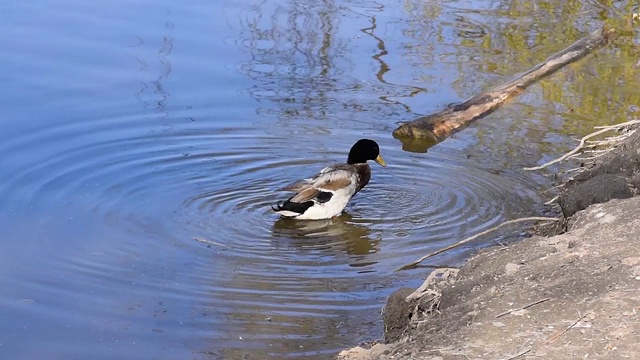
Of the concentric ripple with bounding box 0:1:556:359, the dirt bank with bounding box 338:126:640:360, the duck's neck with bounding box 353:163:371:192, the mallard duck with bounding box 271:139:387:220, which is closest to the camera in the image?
the dirt bank with bounding box 338:126:640:360

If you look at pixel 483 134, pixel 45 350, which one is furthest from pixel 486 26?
pixel 45 350

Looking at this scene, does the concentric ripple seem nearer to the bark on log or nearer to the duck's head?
the bark on log

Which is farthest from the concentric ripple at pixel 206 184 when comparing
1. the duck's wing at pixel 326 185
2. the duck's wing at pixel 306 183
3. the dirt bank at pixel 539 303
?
the dirt bank at pixel 539 303

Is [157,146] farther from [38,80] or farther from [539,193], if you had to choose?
[539,193]

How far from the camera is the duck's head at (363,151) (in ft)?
32.6

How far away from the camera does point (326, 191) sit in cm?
923

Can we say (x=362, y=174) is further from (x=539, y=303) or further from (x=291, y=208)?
(x=539, y=303)

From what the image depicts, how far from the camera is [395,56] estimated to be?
13156 millimetres

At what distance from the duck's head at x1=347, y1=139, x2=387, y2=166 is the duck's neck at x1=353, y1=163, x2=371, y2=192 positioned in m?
→ 0.13

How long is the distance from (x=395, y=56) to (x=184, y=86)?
278 centimetres

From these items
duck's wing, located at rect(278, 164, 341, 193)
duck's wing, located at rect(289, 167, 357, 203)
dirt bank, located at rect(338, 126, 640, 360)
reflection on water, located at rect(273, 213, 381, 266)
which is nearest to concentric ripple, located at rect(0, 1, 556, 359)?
reflection on water, located at rect(273, 213, 381, 266)

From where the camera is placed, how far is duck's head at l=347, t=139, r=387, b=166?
9.94 meters

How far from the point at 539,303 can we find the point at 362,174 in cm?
463

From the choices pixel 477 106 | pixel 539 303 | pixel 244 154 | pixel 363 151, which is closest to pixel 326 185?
pixel 363 151
